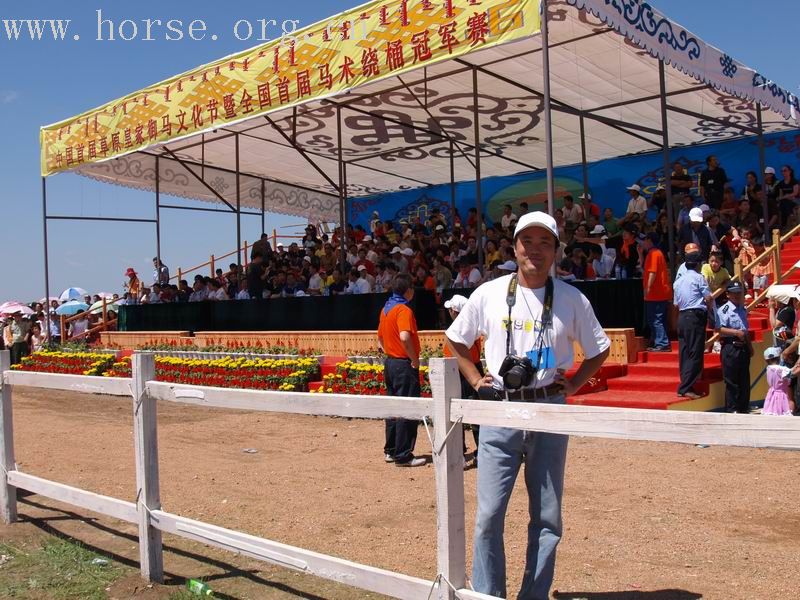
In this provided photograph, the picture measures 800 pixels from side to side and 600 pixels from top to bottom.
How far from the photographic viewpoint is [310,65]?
1251cm

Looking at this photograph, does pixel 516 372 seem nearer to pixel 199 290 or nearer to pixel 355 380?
pixel 355 380

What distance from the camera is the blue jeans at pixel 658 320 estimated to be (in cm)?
1170

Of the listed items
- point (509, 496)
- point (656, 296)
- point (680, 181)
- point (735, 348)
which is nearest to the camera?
point (509, 496)

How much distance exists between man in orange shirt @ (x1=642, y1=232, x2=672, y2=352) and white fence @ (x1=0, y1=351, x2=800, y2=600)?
26.8 ft

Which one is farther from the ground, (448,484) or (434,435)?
(434,435)

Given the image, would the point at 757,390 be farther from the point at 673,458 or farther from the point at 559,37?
the point at 559,37

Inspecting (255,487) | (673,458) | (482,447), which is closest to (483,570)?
(482,447)

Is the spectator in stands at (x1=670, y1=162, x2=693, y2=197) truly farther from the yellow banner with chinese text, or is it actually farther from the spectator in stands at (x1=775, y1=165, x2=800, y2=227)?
the yellow banner with chinese text

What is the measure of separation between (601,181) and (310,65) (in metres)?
12.4

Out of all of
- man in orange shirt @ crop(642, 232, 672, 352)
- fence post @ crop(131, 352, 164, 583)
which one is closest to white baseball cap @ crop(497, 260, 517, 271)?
man in orange shirt @ crop(642, 232, 672, 352)

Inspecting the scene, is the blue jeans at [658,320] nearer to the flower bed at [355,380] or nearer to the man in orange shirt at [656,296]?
the man in orange shirt at [656,296]

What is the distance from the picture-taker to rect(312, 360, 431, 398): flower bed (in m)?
12.5

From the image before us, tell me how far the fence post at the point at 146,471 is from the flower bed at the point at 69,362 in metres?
15.0

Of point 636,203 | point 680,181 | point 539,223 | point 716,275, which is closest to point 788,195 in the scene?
point 680,181
